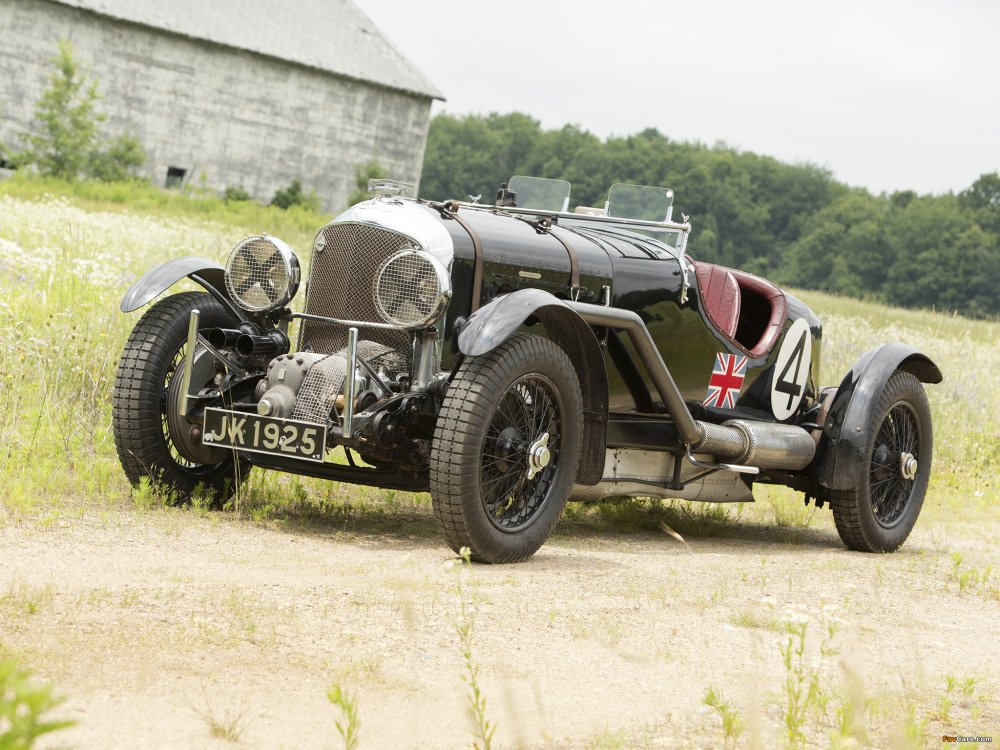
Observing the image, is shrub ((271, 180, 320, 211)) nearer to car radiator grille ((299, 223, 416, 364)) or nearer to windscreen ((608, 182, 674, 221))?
windscreen ((608, 182, 674, 221))

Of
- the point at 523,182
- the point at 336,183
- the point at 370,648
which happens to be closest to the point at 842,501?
the point at 523,182

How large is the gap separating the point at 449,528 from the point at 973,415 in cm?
876

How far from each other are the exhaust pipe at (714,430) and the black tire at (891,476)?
1.23 ft

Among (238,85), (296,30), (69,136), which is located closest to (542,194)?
(69,136)

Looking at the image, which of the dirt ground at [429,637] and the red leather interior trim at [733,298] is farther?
the red leather interior trim at [733,298]

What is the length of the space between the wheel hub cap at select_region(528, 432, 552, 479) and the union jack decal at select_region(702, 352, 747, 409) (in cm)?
186

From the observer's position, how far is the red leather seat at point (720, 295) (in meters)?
6.92

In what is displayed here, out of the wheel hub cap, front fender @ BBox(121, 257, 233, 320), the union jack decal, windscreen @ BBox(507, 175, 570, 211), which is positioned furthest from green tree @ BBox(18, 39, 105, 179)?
the wheel hub cap

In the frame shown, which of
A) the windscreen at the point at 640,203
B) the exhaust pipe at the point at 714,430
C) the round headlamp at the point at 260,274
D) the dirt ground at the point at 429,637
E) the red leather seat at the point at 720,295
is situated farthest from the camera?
the windscreen at the point at 640,203

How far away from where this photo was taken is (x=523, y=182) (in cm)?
777

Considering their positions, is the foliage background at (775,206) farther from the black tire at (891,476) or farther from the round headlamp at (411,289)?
the round headlamp at (411,289)

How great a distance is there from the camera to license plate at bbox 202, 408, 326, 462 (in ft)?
17.0

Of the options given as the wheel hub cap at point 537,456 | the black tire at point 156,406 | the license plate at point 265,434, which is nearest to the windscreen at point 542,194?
the black tire at point 156,406

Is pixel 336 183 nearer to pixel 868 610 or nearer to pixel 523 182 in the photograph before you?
pixel 523 182
